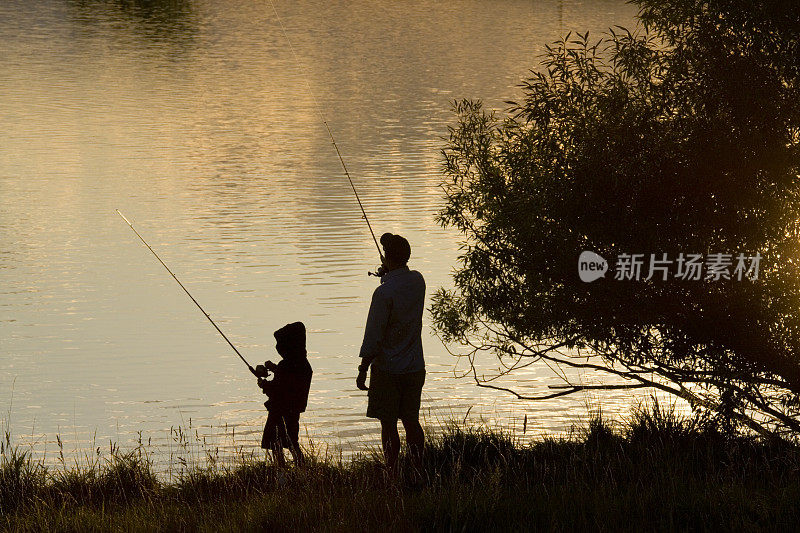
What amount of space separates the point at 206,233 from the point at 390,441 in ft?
53.0

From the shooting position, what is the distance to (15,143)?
3672 cm

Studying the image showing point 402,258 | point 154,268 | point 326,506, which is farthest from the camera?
point 154,268

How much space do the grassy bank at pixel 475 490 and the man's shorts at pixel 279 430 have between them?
0.28 meters

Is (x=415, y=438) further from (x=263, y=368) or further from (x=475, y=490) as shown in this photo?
(x=263, y=368)

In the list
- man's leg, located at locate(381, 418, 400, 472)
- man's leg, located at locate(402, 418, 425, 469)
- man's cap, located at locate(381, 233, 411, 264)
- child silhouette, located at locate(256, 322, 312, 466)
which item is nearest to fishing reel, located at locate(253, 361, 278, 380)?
child silhouette, located at locate(256, 322, 312, 466)

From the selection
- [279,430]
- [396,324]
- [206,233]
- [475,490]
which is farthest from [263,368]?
[206,233]

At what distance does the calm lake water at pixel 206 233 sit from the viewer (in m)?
15.9

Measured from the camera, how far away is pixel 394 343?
393 inches

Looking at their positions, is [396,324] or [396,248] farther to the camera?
[396,324]

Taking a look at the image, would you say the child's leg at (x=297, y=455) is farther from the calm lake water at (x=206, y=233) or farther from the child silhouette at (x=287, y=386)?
the calm lake water at (x=206, y=233)

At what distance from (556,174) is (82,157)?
963 inches

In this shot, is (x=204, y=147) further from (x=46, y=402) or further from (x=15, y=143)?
(x=46, y=402)

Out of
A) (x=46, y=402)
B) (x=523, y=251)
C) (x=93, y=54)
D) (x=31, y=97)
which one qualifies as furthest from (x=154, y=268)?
(x=93, y=54)

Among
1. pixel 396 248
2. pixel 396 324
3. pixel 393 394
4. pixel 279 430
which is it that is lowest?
pixel 279 430
